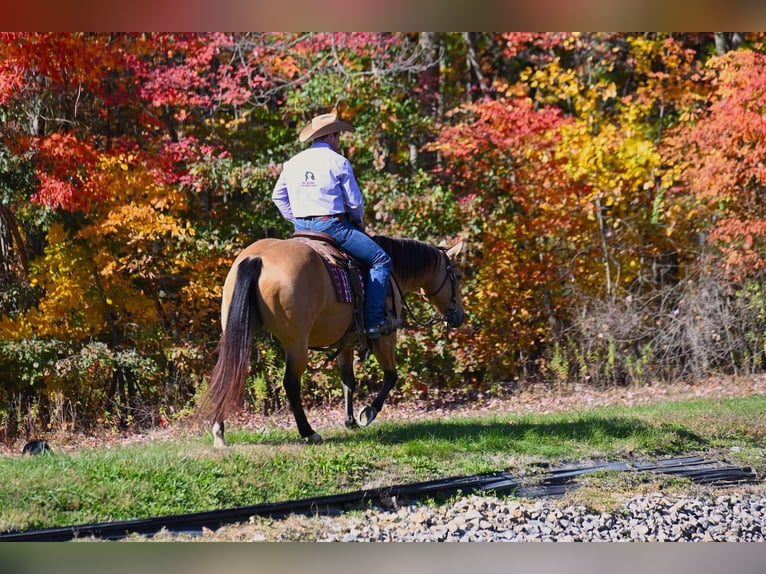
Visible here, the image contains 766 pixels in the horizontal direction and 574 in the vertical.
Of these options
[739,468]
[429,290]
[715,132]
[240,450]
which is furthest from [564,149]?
[240,450]

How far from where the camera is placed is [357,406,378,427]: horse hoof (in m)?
7.76

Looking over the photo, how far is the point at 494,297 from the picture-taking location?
12.9 metres

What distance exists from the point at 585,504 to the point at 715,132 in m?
7.24

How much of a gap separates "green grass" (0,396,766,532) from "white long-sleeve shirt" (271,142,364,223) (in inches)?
78.5

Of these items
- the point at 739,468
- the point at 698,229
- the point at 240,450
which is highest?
the point at 698,229

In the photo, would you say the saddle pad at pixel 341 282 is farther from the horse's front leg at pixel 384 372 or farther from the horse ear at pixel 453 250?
the horse ear at pixel 453 250

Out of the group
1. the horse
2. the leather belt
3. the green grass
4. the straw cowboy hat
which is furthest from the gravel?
the straw cowboy hat

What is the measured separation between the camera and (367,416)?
25.6ft

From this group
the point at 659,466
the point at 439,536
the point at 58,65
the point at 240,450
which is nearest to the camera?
the point at 439,536

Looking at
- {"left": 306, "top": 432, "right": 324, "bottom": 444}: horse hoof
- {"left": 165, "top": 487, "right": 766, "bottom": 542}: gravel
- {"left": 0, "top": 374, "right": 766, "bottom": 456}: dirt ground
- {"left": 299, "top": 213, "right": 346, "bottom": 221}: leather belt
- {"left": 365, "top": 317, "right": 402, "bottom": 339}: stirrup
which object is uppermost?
{"left": 299, "top": 213, "right": 346, "bottom": 221}: leather belt

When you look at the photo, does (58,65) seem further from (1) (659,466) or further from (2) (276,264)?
(1) (659,466)

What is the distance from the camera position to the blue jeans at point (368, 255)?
7.30 m

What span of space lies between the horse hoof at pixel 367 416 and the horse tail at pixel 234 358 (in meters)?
1.60

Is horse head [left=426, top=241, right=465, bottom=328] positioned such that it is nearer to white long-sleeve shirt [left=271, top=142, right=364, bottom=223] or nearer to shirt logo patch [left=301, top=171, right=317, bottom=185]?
white long-sleeve shirt [left=271, top=142, right=364, bottom=223]
